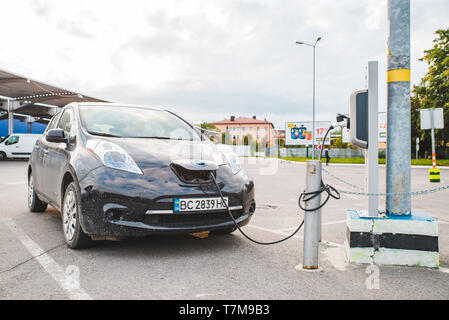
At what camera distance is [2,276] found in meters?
2.96

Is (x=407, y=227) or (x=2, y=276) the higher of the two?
(x=407, y=227)

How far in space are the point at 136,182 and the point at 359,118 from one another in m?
2.09

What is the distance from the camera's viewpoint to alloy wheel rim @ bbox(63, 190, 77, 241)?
3768mm

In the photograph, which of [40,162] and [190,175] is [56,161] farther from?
[190,175]

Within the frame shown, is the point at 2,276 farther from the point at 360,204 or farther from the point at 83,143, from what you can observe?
the point at 360,204

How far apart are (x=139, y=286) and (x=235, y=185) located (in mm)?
1417

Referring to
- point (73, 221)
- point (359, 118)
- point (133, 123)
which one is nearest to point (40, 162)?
point (133, 123)

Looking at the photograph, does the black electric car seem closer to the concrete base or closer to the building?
the concrete base

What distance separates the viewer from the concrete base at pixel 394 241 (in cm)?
337

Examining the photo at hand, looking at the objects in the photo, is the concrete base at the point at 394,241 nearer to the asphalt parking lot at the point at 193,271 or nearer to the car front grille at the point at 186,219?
the asphalt parking lot at the point at 193,271

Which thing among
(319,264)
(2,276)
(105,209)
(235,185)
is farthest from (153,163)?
(319,264)

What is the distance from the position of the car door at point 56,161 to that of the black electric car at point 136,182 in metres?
0.01

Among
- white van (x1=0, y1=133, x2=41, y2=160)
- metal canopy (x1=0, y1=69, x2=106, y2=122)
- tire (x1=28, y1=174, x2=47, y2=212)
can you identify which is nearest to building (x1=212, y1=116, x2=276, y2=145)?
metal canopy (x1=0, y1=69, x2=106, y2=122)

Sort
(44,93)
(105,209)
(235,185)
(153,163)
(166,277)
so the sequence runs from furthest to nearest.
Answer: (44,93) < (235,185) < (153,163) < (105,209) < (166,277)
